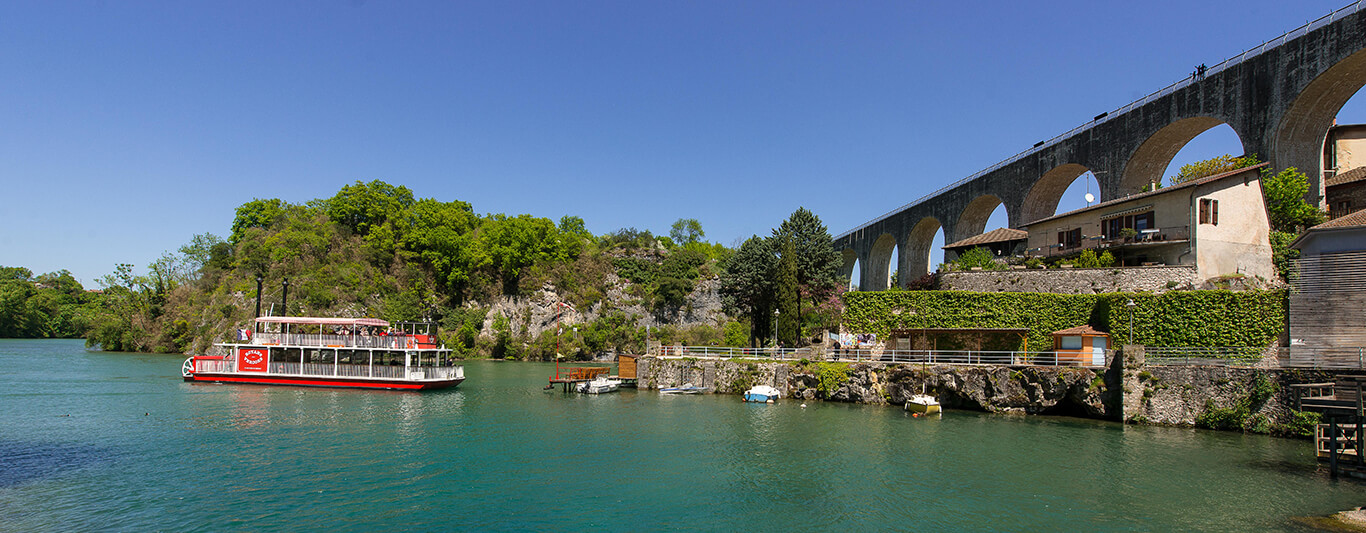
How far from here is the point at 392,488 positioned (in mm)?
17688

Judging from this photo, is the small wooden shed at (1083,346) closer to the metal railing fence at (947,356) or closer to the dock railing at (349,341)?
the metal railing fence at (947,356)

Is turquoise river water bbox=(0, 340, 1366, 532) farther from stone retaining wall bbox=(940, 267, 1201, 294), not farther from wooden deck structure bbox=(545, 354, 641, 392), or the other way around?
stone retaining wall bbox=(940, 267, 1201, 294)

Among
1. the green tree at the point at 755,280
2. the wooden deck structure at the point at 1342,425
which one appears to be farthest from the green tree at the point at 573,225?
the wooden deck structure at the point at 1342,425

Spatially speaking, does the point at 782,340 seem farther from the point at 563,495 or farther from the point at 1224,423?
the point at 563,495

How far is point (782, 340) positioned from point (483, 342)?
44.3 metres

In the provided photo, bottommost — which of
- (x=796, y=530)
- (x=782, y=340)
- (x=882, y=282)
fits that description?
(x=796, y=530)

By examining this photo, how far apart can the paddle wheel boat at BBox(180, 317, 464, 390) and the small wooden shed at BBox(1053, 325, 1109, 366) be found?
108 ft

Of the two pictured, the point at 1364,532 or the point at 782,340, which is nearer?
the point at 1364,532

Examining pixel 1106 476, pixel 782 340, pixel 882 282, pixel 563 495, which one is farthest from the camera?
pixel 882 282

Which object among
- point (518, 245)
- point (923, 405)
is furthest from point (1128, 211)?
point (518, 245)

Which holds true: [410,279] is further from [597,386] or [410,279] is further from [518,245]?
[597,386]

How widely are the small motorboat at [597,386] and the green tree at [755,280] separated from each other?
10307 millimetres

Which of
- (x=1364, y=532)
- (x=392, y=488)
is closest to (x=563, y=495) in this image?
(x=392, y=488)

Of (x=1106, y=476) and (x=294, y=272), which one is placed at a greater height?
(x=294, y=272)
